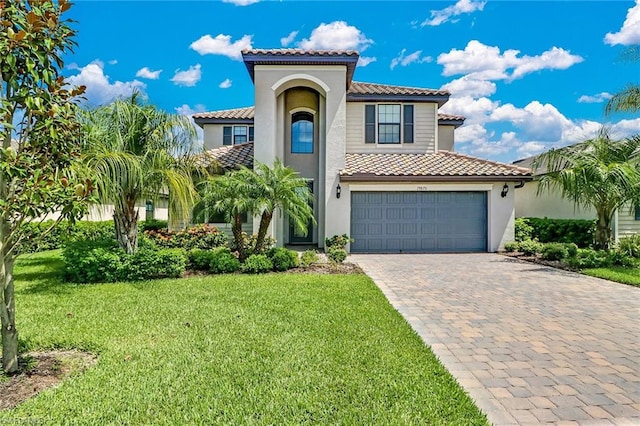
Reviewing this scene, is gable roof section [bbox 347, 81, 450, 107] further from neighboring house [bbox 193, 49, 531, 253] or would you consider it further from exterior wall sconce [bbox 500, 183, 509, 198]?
exterior wall sconce [bbox 500, 183, 509, 198]

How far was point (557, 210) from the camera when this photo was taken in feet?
59.3

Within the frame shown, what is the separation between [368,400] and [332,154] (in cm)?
1225

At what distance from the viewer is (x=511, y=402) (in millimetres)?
3455

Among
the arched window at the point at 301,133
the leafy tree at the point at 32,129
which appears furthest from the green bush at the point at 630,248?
the leafy tree at the point at 32,129

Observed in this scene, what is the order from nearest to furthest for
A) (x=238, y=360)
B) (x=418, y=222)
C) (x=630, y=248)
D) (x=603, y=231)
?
(x=238, y=360)
(x=630, y=248)
(x=603, y=231)
(x=418, y=222)

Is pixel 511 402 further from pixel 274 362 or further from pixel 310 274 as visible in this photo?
pixel 310 274

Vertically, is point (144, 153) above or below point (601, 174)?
above

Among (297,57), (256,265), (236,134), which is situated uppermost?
(297,57)

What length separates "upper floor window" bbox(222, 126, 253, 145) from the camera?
20.5m

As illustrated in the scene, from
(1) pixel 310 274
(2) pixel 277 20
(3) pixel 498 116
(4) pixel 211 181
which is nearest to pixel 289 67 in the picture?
(2) pixel 277 20

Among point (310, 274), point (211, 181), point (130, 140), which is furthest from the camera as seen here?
point (211, 181)

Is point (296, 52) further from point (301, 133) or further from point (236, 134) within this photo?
point (236, 134)

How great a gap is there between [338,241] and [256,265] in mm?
4786

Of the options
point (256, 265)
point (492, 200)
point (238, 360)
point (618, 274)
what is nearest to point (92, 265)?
point (256, 265)
